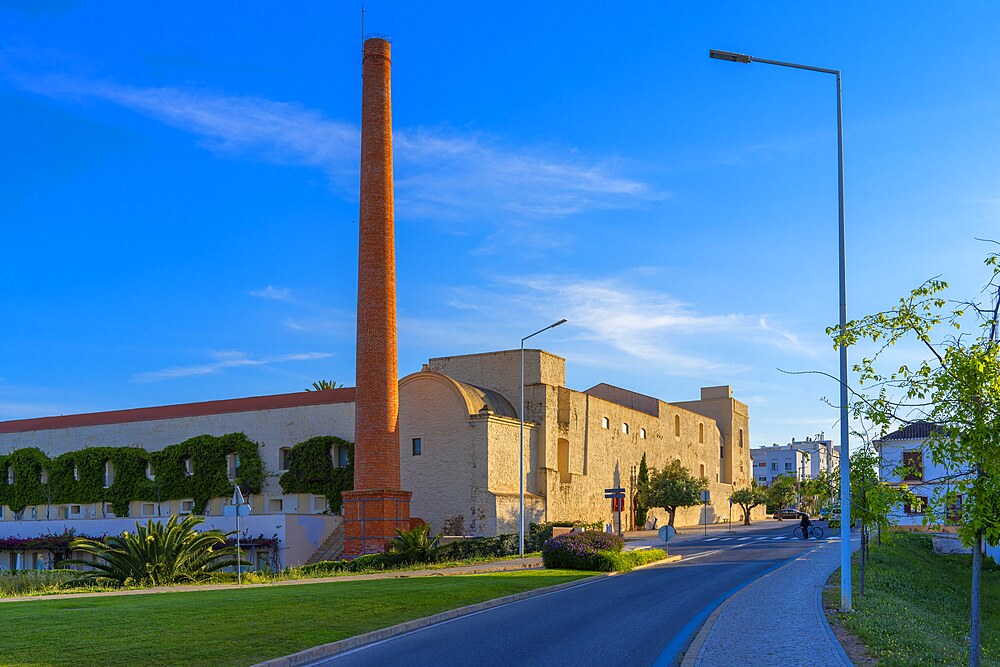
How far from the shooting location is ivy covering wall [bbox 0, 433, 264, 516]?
5341 cm

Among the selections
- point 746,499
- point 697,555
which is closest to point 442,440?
point 697,555

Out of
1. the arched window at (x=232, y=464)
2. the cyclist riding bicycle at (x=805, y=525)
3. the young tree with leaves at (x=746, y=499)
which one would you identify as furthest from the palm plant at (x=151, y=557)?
the young tree with leaves at (x=746, y=499)

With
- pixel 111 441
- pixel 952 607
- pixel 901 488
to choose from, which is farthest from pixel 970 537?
pixel 111 441

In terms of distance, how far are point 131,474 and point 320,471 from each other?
13331 millimetres

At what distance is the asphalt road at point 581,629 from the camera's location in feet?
43.6

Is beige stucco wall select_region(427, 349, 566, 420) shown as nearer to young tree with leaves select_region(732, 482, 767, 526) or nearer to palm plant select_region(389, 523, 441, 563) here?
palm plant select_region(389, 523, 441, 563)

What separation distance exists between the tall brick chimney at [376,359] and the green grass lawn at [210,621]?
55.8 feet

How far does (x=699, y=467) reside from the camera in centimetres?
8212

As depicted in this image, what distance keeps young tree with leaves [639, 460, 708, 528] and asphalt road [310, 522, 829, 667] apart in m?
38.3

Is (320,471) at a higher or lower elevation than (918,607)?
higher

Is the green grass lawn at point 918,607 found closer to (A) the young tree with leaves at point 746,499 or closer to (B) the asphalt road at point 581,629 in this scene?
(B) the asphalt road at point 581,629

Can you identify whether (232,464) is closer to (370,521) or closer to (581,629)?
(370,521)

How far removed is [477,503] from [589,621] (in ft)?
103

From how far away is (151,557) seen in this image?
90.1 ft
